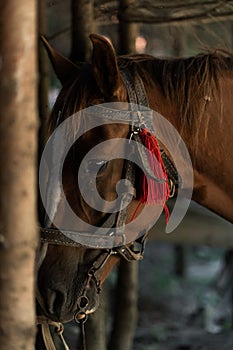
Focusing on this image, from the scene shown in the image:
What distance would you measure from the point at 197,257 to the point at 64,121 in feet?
31.1

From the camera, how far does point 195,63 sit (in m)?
3.01

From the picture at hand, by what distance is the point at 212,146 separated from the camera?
3.02m

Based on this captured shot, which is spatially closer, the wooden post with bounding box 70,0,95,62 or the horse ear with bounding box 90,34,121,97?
the horse ear with bounding box 90,34,121,97

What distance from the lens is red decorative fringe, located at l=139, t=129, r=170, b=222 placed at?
281cm

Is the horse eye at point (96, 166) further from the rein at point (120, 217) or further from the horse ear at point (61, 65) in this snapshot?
the horse ear at point (61, 65)

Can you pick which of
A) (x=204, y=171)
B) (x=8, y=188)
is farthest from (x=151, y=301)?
(x=8, y=188)

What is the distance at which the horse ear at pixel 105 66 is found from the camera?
257 cm

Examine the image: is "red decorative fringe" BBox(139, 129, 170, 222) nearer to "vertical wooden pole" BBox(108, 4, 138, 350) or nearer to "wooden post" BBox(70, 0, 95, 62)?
"wooden post" BBox(70, 0, 95, 62)

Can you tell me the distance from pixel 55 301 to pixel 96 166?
22.0 inches

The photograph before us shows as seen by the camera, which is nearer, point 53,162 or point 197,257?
point 53,162

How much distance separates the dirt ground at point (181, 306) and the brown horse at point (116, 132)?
3158 mm

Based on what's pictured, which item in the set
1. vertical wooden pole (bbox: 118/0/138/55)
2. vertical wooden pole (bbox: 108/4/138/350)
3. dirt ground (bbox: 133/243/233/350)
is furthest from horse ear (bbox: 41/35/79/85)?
dirt ground (bbox: 133/243/233/350)

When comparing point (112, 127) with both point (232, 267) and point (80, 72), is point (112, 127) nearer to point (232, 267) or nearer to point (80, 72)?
point (80, 72)

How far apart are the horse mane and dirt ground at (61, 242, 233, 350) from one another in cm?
338
